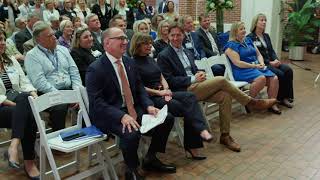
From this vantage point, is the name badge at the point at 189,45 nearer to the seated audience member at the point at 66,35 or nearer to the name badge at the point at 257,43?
the name badge at the point at 257,43

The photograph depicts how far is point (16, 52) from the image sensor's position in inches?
205

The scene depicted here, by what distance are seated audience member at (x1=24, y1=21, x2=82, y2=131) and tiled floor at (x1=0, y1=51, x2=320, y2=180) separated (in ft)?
2.17

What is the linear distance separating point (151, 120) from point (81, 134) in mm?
585

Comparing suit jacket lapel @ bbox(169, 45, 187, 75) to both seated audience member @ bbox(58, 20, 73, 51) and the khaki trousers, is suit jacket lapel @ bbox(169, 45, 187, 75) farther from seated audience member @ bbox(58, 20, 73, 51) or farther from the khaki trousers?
seated audience member @ bbox(58, 20, 73, 51)

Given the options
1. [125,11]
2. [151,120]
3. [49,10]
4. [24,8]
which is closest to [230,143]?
[151,120]

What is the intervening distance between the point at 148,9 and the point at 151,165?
878 centimetres

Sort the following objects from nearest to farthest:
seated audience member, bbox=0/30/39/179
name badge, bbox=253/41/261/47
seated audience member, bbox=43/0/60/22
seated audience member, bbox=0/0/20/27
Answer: seated audience member, bbox=0/30/39/179 < name badge, bbox=253/41/261/47 < seated audience member, bbox=43/0/60/22 < seated audience member, bbox=0/0/20/27

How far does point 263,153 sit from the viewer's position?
12.4 feet

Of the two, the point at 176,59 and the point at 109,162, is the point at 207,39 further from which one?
the point at 109,162

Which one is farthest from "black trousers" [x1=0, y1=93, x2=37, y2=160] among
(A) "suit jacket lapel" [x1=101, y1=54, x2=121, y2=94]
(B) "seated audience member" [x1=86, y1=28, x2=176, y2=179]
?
(A) "suit jacket lapel" [x1=101, y1=54, x2=121, y2=94]

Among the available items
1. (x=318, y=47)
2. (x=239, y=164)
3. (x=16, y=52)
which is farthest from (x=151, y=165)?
(x=318, y=47)

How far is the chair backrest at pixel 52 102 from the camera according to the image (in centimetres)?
277

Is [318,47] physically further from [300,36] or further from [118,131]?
[118,131]

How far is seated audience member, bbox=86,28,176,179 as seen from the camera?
2949 mm
